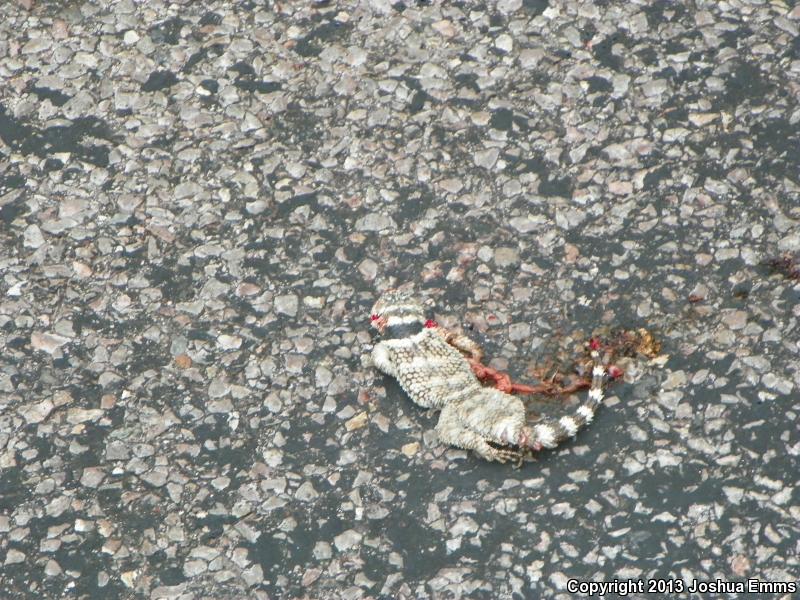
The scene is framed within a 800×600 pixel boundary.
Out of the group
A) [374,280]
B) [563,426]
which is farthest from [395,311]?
[563,426]

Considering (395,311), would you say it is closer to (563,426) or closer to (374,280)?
(374,280)

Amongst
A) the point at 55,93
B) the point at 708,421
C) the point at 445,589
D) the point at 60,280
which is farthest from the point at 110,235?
the point at 708,421

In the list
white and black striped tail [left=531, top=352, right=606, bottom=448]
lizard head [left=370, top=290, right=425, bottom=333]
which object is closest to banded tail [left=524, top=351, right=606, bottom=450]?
white and black striped tail [left=531, top=352, right=606, bottom=448]

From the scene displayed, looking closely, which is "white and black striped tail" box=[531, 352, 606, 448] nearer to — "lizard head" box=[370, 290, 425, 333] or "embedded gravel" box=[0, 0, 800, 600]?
"embedded gravel" box=[0, 0, 800, 600]

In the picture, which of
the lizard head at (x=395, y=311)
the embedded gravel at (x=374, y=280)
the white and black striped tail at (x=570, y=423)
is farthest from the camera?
the lizard head at (x=395, y=311)

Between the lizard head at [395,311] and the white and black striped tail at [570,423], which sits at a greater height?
the lizard head at [395,311]

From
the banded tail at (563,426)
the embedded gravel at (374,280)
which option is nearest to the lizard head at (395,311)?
the embedded gravel at (374,280)

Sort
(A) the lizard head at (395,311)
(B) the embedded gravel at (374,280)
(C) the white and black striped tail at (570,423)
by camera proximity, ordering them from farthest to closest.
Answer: (A) the lizard head at (395,311), (C) the white and black striped tail at (570,423), (B) the embedded gravel at (374,280)

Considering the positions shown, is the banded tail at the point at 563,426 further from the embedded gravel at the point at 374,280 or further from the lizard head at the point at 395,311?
the lizard head at the point at 395,311

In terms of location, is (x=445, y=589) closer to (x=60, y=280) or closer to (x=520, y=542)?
(x=520, y=542)
